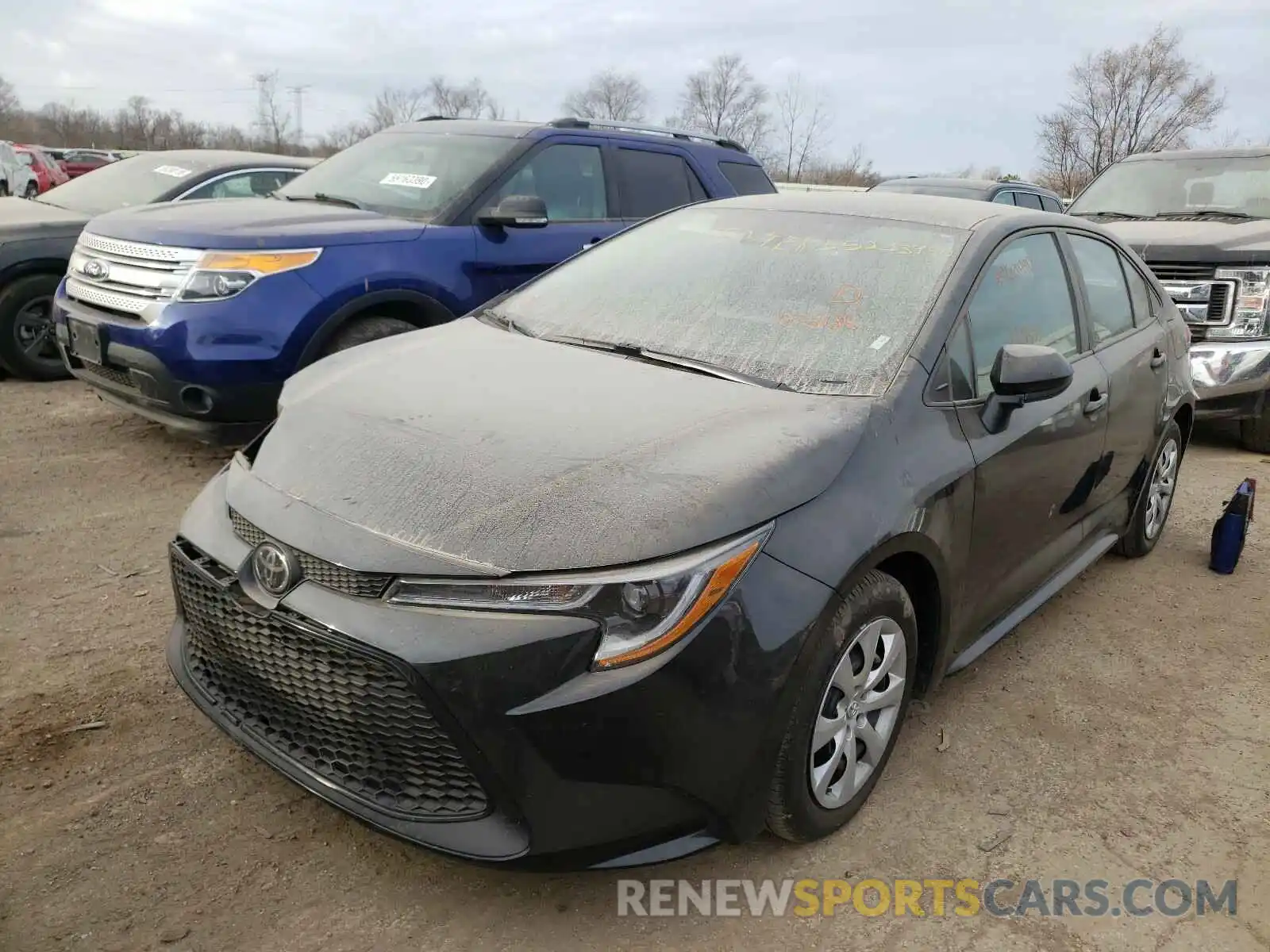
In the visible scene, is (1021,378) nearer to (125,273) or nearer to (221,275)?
(221,275)

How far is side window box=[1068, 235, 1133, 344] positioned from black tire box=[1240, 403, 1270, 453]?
10.9ft

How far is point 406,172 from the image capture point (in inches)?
225

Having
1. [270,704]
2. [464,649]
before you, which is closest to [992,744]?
[464,649]

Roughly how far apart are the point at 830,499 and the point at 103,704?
7.39ft

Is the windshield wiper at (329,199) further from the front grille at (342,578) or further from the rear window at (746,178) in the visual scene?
the front grille at (342,578)

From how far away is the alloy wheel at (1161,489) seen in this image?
14.8ft

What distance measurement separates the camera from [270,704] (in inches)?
89.9

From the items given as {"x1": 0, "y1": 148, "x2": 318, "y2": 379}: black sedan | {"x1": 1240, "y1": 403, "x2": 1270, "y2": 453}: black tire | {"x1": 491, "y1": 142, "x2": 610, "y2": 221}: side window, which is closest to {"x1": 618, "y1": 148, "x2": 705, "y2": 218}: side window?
{"x1": 491, "y1": 142, "x2": 610, "y2": 221}: side window

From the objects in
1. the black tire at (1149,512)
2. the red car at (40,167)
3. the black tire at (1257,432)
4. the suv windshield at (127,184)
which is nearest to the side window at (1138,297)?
the black tire at (1149,512)

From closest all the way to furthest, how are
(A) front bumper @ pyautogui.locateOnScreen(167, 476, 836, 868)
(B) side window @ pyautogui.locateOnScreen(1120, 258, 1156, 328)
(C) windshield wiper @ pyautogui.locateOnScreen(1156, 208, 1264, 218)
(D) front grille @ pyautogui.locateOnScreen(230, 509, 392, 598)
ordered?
(A) front bumper @ pyautogui.locateOnScreen(167, 476, 836, 868), (D) front grille @ pyautogui.locateOnScreen(230, 509, 392, 598), (B) side window @ pyautogui.locateOnScreen(1120, 258, 1156, 328), (C) windshield wiper @ pyautogui.locateOnScreen(1156, 208, 1264, 218)

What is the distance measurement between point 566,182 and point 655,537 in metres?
4.35

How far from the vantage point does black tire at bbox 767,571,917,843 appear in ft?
7.30

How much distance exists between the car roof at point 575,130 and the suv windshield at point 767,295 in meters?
2.51

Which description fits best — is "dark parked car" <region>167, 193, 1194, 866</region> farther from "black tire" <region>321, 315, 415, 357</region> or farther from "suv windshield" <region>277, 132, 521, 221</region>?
"suv windshield" <region>277, 132, 521, 221</region>
